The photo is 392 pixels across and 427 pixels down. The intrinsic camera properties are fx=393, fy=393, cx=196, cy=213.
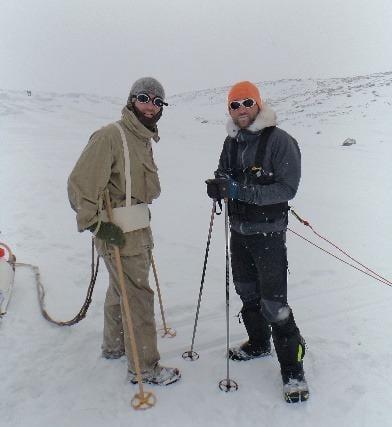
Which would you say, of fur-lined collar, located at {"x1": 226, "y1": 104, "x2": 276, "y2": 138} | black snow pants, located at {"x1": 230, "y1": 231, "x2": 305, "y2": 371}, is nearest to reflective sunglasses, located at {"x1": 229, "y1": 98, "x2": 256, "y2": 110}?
fur-lined collar, located at {"x1": 226, "y1": 104, "x2": 276, "y2": 138}

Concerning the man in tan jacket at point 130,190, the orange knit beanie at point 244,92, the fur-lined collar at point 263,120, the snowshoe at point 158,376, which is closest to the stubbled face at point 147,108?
the man in tan jacket at point 130,190

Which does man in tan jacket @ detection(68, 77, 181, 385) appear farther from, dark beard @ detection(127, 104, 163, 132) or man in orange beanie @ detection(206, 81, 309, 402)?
man in orange beanie @ detection(206, 81, 309, 402)

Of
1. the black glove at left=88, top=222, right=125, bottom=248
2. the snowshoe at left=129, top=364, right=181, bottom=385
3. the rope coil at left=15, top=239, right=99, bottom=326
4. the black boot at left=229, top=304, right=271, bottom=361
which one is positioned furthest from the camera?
the rope coil at left=15, top=239, right=99, bottom=326

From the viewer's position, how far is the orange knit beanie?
11.6 feet

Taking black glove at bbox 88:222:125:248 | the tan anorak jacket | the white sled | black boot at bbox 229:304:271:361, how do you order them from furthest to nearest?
the white sled < black boot at bbox 229:304:271:361 < black glove at bbox 88:222:125:248 < the tan anorak jacket

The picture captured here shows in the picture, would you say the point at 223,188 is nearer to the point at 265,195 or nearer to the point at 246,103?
the point at 265,195

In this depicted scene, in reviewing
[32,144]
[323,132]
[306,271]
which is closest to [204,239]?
[306,271]

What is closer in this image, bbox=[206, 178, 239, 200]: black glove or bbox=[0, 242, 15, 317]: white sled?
bbox=[206, 178, 239, 200]: black glove

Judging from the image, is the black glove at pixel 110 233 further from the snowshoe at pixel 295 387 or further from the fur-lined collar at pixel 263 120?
the snowshoe at pixel 295 387

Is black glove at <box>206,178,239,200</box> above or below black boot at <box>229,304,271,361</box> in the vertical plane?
above

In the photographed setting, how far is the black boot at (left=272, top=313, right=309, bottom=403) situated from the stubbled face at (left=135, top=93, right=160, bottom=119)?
7.31 feet

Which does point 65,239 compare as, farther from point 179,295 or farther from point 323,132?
point 323,132

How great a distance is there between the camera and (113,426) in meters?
3.27

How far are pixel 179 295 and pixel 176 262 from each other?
120 centimetres
